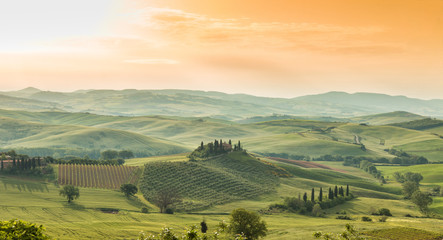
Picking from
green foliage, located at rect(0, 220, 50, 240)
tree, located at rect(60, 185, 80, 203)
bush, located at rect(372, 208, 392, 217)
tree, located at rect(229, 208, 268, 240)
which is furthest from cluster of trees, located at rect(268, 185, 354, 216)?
green foliage, located at rect(0, 220, 50, 240)

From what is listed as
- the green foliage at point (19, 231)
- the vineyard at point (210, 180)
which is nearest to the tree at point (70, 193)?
the vineyard at point (210, 180)

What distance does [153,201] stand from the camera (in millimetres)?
136000

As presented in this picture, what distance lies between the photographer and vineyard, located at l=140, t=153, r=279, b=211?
5581 inches

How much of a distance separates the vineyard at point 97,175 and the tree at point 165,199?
2095cm

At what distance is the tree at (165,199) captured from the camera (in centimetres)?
12512

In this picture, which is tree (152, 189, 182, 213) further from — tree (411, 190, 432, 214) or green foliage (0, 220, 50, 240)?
green foliage (0, 220, 50, 240)

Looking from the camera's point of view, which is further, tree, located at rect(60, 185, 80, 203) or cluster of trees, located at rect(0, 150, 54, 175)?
cluster of trees, located at rect(0, 150, 54, 175)

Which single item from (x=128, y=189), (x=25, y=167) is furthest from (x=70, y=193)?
(x=25, y=167)

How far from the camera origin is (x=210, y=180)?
15875 centimetres

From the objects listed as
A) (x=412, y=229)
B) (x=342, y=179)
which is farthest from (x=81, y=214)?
(x=342, y=179)

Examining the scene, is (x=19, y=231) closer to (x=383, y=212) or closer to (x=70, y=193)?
(x=70, y=193)

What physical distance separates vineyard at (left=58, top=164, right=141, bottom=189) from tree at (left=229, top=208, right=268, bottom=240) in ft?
253

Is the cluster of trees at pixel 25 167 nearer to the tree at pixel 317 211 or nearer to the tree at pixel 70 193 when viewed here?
the tree at pixel 70 193

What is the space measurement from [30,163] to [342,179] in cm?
14850
